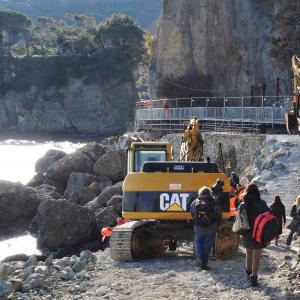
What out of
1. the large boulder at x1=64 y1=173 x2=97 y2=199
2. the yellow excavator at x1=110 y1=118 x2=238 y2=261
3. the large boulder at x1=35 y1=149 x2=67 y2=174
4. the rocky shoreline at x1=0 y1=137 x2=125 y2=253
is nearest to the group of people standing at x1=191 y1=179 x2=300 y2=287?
the yellow excavator at x1=110 y1=118 x2=238 y2=261

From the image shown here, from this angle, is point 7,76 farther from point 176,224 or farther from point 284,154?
point 176,224

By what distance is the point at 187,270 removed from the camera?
10961 millimetres

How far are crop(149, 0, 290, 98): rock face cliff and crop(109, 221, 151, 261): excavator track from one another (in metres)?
29.6

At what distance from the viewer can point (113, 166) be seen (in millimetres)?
31750

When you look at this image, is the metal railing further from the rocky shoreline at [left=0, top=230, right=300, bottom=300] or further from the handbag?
the handbag

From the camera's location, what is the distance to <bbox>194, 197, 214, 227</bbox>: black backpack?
10344 mm

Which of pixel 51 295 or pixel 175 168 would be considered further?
pixel 175 168

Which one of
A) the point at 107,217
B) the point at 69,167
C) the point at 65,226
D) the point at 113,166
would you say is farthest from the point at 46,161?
the point at 65,226

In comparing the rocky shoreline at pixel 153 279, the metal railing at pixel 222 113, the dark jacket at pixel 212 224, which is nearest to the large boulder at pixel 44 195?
the metal railing at pixel 222 113

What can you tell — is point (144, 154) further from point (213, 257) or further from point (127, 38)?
point (127, 38)

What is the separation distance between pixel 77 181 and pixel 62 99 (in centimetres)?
9039

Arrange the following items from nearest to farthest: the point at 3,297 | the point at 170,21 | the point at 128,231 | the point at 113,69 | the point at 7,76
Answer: the point at 3,297 → the point at 128,231 → the point at 170,21 → the point at 113,69 → the point at 7,76

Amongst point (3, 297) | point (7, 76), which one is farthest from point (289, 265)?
point (7, 76)

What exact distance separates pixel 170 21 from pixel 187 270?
4967 centimetres
